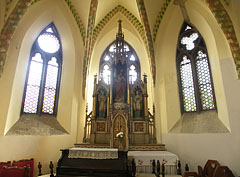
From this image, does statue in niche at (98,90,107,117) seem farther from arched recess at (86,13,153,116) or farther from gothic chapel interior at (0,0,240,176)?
arched recess at (86,13,153,116)

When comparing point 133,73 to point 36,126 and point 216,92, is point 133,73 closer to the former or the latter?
point 216,92

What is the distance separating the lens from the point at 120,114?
9500mm

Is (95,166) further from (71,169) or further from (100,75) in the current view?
(100,75)

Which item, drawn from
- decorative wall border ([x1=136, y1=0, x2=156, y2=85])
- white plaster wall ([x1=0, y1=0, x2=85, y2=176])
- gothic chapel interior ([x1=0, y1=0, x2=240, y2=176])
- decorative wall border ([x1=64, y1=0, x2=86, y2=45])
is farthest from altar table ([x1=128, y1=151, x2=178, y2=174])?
decorative wall border ([x1=64, y1=0, x2=86, y2=45])

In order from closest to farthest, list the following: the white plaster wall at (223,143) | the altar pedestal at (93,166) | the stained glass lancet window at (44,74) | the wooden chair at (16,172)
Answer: the wooden chair at (16,172) < the altar pedestal at (93,166) < the white plaster wall at (223,143) < the stained glass lancet window at (44,74)

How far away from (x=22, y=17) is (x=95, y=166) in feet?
23.2

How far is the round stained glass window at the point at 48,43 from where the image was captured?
9.79m

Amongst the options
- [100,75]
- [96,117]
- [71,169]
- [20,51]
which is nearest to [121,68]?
[100,75]

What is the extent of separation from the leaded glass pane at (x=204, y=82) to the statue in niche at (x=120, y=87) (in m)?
4.08

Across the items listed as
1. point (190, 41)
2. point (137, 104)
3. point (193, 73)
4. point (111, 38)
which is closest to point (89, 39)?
point (111, 38)

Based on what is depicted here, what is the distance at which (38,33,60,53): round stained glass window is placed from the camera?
9.79m

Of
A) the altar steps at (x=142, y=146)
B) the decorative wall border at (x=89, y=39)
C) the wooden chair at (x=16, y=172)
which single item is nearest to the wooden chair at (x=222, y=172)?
the altar steps at (x=142, y=146)

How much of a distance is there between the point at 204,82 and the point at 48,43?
8.75 metres

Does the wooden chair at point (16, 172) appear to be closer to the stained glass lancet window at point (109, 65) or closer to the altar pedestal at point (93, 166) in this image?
the altar pedestal at point (93, 166)
